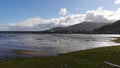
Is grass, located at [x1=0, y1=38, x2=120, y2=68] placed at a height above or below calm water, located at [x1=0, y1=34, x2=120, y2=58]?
above

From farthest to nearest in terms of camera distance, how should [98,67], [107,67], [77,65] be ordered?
1. [77,65]
2. [98,67]
3. [107,67]

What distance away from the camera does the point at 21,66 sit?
31.1 meters

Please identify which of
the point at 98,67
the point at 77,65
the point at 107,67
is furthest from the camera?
the point at 77,65

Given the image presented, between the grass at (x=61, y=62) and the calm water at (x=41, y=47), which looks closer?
the grass at (x=61, y=62)

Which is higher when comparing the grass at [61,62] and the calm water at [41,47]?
the grass at [61,62]

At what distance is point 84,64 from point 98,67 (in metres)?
2.72

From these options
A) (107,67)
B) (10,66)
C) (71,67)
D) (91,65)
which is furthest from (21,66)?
(107,67)

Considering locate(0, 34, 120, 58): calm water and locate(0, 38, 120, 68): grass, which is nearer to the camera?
locate(0, 38, 120, 68): grass

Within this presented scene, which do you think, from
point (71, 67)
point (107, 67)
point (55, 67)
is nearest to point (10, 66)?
point (55, 67)

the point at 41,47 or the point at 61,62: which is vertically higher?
the point at 61,62

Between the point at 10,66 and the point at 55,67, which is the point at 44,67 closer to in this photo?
the point at 55,67

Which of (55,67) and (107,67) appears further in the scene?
(55,67)

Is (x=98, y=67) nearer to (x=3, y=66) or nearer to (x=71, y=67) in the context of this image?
(x=71, y=67)

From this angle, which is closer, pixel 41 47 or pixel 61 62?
pixel 61 62
